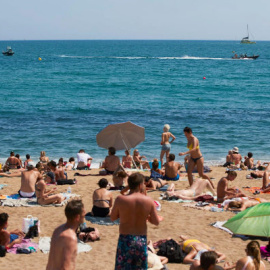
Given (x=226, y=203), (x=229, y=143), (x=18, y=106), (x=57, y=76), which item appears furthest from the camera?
(x=57, y=76)

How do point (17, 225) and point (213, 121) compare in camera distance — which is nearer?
point (17, 225)

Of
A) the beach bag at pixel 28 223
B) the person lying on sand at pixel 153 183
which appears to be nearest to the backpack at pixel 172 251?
the beach bag at pixel 28 223

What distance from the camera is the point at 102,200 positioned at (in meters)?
9.10

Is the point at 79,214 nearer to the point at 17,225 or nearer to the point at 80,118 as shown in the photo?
the point at 17,225

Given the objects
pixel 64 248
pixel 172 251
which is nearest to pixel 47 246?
pixel 172 251

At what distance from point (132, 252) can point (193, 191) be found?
5835 mm

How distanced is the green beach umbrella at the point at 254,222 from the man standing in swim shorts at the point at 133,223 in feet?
8.88

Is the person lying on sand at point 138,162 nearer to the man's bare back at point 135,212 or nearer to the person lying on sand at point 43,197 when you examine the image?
the person lying on sand at point 43,197

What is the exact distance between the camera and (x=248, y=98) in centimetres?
4172

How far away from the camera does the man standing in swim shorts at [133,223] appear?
519 centimetres

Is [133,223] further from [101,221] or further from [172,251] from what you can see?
[101,221]

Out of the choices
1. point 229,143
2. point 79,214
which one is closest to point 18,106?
point 229,143

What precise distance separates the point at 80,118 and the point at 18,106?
7690 millimetres

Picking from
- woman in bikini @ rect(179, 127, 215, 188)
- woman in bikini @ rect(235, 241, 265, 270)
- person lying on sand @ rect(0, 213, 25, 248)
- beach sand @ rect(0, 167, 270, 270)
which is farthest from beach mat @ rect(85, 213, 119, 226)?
woman in bikini @ rect(235, 241, 265, 270)
